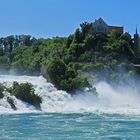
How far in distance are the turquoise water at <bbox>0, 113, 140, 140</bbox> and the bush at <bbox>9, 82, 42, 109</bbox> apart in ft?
19.7

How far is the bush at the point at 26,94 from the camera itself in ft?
147

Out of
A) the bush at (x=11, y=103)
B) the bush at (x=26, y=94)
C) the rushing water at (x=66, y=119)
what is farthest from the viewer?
the bush at (x=26, y=94)

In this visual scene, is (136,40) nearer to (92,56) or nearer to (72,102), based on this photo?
(92,56)

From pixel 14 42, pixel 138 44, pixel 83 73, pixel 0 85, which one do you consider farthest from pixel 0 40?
pixel 0 85

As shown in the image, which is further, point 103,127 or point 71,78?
point 71,78

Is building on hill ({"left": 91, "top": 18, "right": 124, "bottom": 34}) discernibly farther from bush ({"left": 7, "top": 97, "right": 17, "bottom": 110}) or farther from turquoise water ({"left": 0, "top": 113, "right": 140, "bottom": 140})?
turquoise water ({"left": 0, "top": 113, "right": 140, "bottom": 140})

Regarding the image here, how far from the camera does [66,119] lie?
36.0 meters

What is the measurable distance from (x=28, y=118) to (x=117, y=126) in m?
6.92

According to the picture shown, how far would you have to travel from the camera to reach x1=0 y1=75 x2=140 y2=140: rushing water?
27.7 metres

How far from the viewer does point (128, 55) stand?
268ft

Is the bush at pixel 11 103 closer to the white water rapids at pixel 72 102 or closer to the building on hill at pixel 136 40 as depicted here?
the white water rapids at pixel 72 102

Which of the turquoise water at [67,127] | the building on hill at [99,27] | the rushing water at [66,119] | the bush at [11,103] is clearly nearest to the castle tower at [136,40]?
the building on hill at [99,27]

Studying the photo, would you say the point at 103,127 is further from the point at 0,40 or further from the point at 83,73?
the point at 0,40

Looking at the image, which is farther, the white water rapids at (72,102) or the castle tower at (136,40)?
the castle tower at (136,40)
